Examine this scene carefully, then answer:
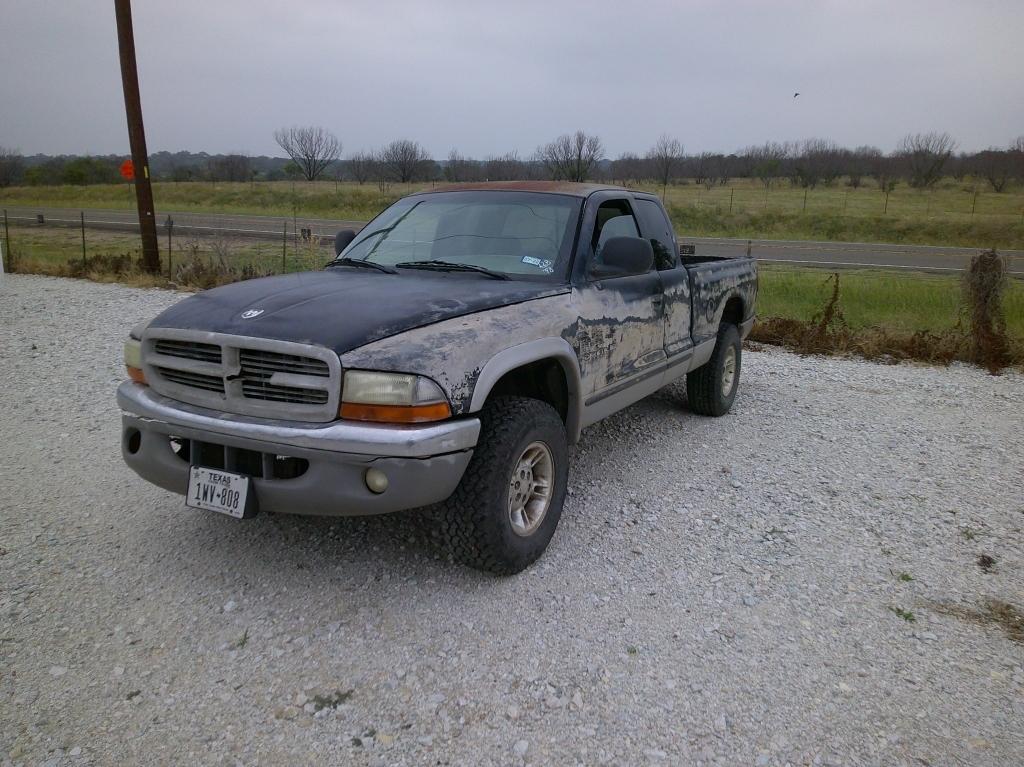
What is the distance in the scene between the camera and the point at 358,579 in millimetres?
3363

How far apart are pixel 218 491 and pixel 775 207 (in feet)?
120

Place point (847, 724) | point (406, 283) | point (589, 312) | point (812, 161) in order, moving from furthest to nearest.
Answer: point (812, 161), point (589, 312), point (406, 283), point (847, 724)

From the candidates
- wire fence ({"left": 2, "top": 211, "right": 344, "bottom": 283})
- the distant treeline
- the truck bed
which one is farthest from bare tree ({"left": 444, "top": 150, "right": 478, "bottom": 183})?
the truck bed

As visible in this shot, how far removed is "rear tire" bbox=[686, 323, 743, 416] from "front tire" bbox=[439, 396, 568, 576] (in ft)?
8.94

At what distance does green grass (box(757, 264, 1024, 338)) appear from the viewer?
390 inches

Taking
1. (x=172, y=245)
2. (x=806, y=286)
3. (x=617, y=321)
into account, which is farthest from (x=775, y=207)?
(x=617, y=321)

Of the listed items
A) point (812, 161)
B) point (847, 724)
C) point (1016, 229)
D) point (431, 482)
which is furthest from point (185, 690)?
point (812, 161)

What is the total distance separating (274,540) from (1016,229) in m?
33.1

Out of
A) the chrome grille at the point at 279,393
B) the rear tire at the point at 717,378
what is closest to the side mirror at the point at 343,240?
the chrome grille at the point at 279,393

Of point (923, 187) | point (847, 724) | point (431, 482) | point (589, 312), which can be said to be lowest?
point (847, 724)

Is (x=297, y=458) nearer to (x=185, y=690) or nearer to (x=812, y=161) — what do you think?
(x=185, y=690)

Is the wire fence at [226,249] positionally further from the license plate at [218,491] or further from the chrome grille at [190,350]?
Answer: the license plate at [218,491]

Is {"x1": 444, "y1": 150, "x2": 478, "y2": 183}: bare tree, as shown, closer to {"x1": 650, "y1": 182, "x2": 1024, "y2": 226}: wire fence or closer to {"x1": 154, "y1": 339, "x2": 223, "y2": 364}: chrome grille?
{"x1": 650, "y1": 182, "x2": 1024, "y2": 226}: wire fence

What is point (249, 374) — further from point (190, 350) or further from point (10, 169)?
point (10, 169)
